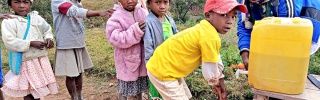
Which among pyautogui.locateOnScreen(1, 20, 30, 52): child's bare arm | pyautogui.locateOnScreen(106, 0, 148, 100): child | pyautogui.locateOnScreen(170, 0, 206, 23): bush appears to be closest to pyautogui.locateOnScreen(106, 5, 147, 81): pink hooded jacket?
pyautogui.locateOnScreen(106, 0, 148, 100): child

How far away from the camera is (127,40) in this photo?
275 centimetres

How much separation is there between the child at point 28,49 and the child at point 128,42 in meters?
0.83

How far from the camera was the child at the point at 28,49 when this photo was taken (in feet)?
9.84

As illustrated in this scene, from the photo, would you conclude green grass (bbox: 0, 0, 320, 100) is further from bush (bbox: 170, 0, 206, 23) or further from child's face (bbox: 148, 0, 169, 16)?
child's face (bbox: 148, 0, 169, 16)

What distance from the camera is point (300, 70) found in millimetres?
2076

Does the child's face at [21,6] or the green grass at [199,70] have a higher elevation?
the child's face at [21,6]

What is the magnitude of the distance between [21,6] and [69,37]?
0.58 metres

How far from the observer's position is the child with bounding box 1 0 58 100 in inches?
118

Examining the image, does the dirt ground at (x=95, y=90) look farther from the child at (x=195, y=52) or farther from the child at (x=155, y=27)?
the child at (x=195, y=52)

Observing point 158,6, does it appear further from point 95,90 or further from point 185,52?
point 95,90

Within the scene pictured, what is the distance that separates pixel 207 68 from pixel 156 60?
1.50ft

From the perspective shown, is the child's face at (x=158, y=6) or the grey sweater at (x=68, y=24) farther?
the grey sweater at (x=68, y=24)

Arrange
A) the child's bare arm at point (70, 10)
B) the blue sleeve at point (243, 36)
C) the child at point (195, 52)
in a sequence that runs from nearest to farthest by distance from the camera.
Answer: the child at point (195, 52) → the blue sleeve at point (243, 36) → the child's bare arm at point (70, 10)

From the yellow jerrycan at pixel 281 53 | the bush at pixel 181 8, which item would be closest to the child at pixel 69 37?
the yellow jerrycan at pixel 281 53
